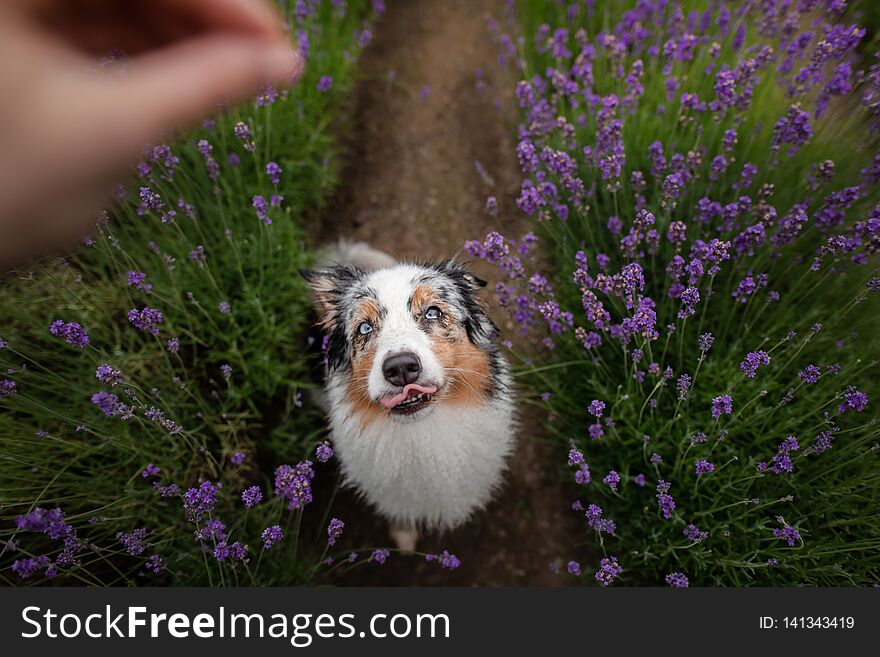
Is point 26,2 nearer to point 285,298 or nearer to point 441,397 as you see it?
point 441,397

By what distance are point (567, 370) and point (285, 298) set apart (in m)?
1.75

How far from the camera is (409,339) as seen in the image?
183 centimetres

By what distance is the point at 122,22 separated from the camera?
0.92 metres

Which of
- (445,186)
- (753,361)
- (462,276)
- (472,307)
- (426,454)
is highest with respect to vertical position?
(445,186)

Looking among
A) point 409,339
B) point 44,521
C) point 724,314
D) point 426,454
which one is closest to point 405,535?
point 426,454

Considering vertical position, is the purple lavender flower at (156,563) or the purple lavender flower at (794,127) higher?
the purple lavender flower at (794,127)

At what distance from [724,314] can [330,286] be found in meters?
2.03

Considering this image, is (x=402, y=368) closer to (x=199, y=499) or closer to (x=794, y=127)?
(x=199, y=499)

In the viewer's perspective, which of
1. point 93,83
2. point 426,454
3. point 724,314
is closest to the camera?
point 93,83

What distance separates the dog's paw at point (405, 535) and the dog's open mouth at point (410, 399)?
1178mm

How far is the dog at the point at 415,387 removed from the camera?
1.84 m

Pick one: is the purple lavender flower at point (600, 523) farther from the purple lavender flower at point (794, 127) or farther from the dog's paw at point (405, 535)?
the purple lavender flower at point (794, 127)

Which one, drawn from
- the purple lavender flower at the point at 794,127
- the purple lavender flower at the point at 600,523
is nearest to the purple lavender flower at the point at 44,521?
the purple lavender flower at the point at 600,523

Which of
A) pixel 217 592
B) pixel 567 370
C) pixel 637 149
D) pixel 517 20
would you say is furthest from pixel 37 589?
pixel 517 20
